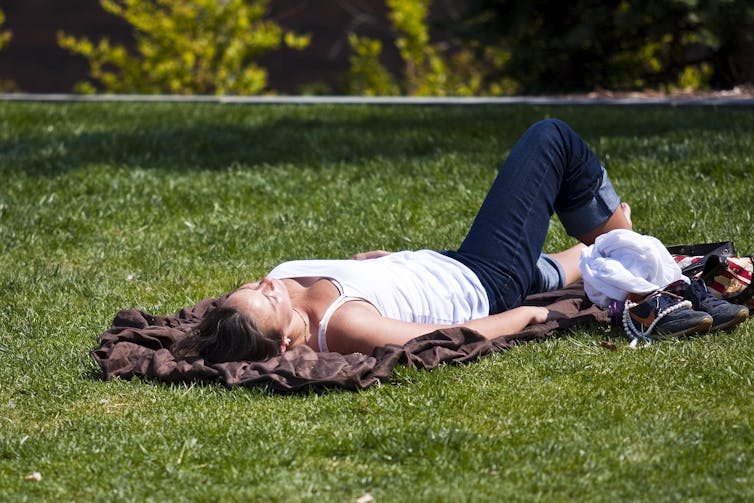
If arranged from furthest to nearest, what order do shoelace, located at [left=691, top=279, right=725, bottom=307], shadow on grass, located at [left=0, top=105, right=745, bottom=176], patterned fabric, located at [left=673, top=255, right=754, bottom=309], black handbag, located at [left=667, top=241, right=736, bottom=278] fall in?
shadow on grass, located at [left=0, top=105, right=745, bottom=176], black handbag, located at [left=667, top=241, right=736, bottom=278], patterned fabric, located at [left=673, top=255, right=754, bottom=309], shoelace, located at [left=691, top=279, right=725, bottom=307]

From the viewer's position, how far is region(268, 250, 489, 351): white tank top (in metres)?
4.76

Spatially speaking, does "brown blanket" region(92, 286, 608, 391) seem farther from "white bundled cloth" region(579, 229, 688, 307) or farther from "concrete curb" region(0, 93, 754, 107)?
"concrete curb" region(0, 93, 754, 107)

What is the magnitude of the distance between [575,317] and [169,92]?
10419 millimetres

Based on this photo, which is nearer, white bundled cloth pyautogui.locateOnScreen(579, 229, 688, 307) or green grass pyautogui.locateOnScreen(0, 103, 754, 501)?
green grass pyautogui.locateOnScreen(0, 103, 754, 501)

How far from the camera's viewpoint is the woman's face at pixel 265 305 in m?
4.56

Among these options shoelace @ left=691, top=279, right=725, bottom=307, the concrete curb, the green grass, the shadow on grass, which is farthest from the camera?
the concrete curb

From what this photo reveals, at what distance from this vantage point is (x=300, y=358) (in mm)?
4582

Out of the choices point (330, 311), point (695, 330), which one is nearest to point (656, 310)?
point (695, 330)

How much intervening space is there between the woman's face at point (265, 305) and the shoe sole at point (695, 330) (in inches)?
62.8

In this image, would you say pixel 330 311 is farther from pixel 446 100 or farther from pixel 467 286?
pixel 446 100

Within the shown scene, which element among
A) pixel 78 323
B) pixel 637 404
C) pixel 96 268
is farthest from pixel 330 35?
pixel 637 404

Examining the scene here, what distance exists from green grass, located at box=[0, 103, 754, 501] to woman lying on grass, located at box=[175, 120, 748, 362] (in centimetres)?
22

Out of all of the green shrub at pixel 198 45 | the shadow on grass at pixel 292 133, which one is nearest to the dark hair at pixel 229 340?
the shadow on grass at pixel 292 133

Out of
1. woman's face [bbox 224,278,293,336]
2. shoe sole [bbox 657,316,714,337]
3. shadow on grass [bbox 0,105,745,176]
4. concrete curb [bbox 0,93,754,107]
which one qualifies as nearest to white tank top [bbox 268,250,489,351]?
woman's face [bbox 224,278,293,336]
